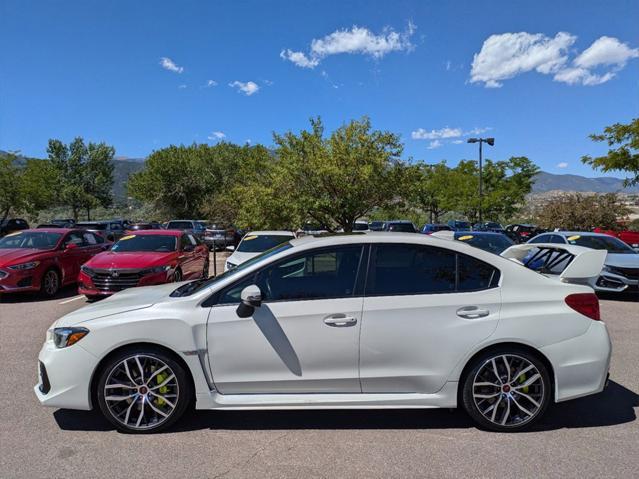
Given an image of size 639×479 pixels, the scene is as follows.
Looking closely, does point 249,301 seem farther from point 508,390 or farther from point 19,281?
point 19,281

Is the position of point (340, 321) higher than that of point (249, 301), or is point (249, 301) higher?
point (249, 301)

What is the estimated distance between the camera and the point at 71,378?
353cm

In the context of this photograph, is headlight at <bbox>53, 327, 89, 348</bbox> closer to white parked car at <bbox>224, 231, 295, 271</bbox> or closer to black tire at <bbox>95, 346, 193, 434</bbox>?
black tire at <bbox>95, 346, 193, 434</bbox>

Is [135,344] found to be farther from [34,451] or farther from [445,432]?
[445,432]

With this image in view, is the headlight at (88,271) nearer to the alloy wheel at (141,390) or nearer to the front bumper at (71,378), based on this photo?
the front bumper at (71,378)

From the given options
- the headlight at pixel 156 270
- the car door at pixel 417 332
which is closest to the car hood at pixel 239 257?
the headlight at pixel 156 270

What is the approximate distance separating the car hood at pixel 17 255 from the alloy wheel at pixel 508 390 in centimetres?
949

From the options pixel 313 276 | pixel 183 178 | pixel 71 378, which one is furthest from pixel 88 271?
pixel 183 178

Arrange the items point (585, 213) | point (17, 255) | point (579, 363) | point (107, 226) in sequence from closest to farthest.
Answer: point (579, 363) → point (17, 255) → point (585, 213) → point (107, 226)

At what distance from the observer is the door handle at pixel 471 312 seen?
358cm

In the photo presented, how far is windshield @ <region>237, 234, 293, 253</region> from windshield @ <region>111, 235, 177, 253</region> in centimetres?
161

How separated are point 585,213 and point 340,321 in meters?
27.2

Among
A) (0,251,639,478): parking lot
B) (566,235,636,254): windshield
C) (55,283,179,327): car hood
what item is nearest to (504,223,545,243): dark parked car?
(566,235,636,254): windshield

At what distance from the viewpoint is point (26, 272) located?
9273 millimetres
